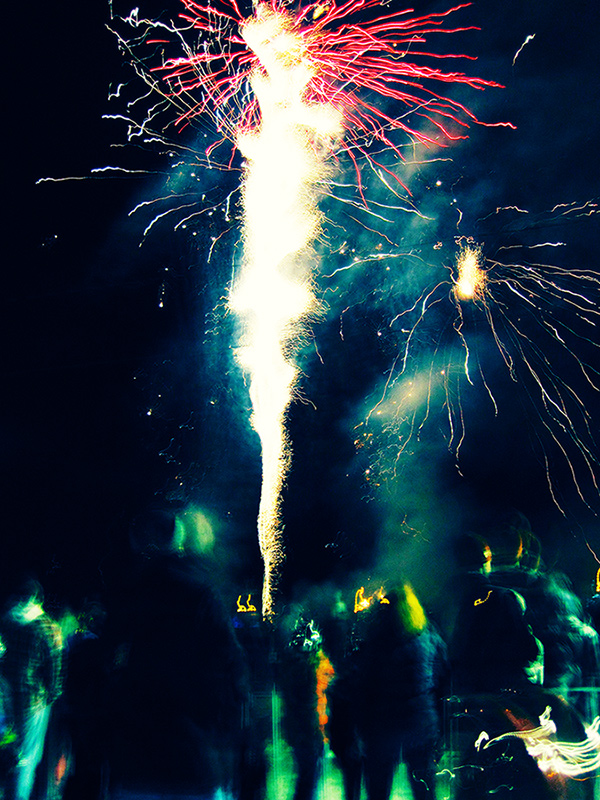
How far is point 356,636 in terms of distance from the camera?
2908 millimetres

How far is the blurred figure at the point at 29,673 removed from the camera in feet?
11.0

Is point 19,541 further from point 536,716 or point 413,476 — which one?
point 536,716

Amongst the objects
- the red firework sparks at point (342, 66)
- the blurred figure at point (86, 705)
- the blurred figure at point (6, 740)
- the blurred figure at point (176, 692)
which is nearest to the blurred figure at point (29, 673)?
the blurred figure at point (6, 740)

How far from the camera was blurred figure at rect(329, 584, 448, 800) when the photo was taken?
8.82ft

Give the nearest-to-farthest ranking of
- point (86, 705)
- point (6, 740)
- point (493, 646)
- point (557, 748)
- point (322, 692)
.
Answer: point (557, 748), point (493, 646), point (322, 692), point (86, 705), point (6, 740)

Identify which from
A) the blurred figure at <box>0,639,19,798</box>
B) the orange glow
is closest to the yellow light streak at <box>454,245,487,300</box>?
the orange glow

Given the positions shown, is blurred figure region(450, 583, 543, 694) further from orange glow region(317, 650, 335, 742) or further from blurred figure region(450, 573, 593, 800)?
orange glow region(317, 650, 335, 742)

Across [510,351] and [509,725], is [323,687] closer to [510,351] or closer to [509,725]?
Answer: [509,725]

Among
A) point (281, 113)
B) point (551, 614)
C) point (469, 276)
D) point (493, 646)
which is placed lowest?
point (493, 646)

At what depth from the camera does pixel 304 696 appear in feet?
9.46

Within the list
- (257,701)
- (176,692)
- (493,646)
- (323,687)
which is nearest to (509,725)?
(493,646)

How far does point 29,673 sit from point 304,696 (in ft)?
5.93

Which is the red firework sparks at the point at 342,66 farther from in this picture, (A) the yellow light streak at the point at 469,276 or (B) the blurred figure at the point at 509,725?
(B) the blurred figure at the point at 509,725

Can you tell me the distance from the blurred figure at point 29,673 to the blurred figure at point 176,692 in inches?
20.1
